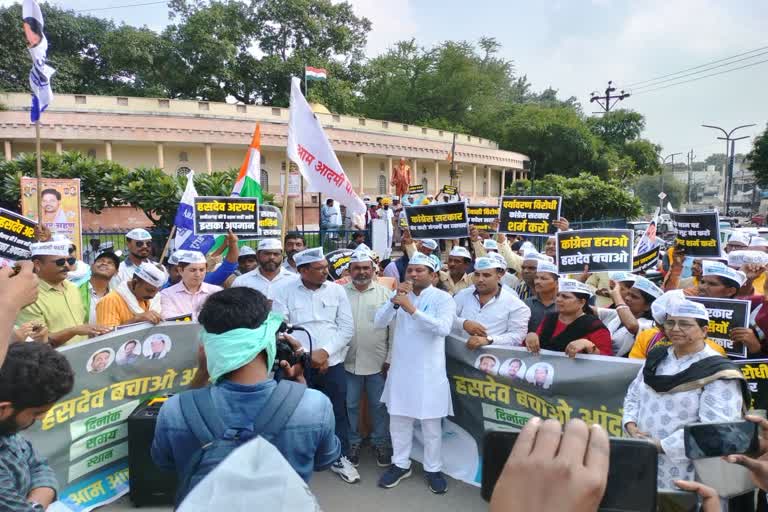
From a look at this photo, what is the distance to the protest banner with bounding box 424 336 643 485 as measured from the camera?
423cm

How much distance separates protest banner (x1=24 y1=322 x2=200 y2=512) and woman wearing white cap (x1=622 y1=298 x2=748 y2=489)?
3563mm

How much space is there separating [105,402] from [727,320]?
4823 mm

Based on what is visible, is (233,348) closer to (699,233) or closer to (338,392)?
(338,392)

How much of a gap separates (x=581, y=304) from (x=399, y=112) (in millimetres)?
51413

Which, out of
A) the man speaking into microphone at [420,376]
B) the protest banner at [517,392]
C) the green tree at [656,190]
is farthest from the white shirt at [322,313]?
the green tree at [656,190]

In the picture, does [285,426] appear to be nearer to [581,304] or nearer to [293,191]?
[581,304]

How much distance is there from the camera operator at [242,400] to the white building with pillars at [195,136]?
2745cm

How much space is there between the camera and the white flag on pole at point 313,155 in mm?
7406

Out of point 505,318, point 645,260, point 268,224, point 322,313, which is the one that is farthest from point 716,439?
point 268,224

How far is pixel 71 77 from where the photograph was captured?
44.2 meters

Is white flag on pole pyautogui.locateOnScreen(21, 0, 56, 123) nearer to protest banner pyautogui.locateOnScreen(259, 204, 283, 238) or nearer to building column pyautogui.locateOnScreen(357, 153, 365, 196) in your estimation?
protest banner pyautogui.locateOnScreen(259, 204, 283, 238)

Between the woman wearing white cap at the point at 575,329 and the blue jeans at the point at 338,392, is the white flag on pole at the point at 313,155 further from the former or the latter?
the woman wearing white cap at the point at 575,329

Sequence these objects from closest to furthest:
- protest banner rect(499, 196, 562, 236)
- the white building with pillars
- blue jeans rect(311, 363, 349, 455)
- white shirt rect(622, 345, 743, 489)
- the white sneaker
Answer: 1. white shirt rect(622, 345, 743, 489)
2. the white sneaker
3. blue jeans rect(311, 363, 349, 455)
4. protest banner rect(499, 196, 562, 236)
5. the white building with pillars

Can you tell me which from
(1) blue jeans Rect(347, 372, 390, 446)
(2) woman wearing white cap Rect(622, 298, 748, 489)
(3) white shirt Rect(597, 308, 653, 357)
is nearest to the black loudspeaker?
(1) blue jeans Rect(347, 372, 390, 446)
